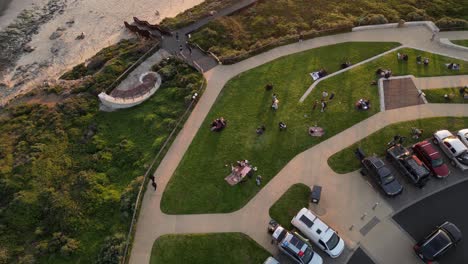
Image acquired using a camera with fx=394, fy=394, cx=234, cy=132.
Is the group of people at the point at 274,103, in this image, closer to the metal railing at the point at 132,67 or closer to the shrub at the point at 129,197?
the shrub at the point at 129,197

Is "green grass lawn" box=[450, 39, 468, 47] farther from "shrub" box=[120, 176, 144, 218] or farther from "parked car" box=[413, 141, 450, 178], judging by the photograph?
"shrub" box=[120, 176, 144, 218]

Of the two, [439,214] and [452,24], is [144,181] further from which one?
[452,24]

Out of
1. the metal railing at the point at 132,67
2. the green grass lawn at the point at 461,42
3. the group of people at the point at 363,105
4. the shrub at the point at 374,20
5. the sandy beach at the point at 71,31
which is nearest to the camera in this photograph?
the group of people at the point at 363,105

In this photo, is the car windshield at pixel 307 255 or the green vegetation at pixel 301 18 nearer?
the car windshield at pixel 307 255

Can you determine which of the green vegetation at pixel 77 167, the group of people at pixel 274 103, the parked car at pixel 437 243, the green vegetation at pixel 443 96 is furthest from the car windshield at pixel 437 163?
the green vegetation at pixel 77 167

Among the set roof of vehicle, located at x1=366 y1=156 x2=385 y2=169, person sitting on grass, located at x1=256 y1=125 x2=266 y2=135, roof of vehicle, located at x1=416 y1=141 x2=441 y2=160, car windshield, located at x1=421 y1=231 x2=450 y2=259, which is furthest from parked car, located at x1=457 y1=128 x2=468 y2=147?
person sitting on grass, located at x1=256 y1=125 x2=266 y2=135

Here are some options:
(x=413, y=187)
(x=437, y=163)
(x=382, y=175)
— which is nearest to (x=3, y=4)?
(x=382, y=175)

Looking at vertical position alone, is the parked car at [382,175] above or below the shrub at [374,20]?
below
